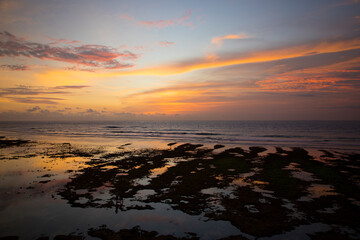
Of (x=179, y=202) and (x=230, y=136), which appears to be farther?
(x=230, y=136)

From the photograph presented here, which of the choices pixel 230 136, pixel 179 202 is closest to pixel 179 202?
pixel 179 202

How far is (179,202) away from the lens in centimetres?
1262

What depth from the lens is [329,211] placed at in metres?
11.3

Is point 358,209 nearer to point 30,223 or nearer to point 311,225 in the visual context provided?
point 311,225

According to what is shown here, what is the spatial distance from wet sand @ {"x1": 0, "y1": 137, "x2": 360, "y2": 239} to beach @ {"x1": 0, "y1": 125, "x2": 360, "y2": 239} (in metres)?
0.05

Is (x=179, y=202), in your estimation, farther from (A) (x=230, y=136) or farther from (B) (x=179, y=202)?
(A) (x=230, y=136)

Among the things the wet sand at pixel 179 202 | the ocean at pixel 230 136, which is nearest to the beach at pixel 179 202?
the wet sand at pixel 179 202

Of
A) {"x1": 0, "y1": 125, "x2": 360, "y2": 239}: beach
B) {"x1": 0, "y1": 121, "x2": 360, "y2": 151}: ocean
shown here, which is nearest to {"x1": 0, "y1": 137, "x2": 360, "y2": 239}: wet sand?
{"x1": 0, "y1": 125, "x2": 360, "y2": 239}: beach

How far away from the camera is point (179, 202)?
12.6 m

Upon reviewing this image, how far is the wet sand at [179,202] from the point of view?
30.8 ft

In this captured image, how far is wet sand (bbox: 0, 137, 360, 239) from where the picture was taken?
369 inches

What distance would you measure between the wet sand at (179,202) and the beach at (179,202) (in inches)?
1.9

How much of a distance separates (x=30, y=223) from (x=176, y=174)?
11.9 meters

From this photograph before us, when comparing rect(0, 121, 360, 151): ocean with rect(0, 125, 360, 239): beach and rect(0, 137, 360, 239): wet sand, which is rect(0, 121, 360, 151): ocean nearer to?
rect(0, 125, 360, 239): beach
